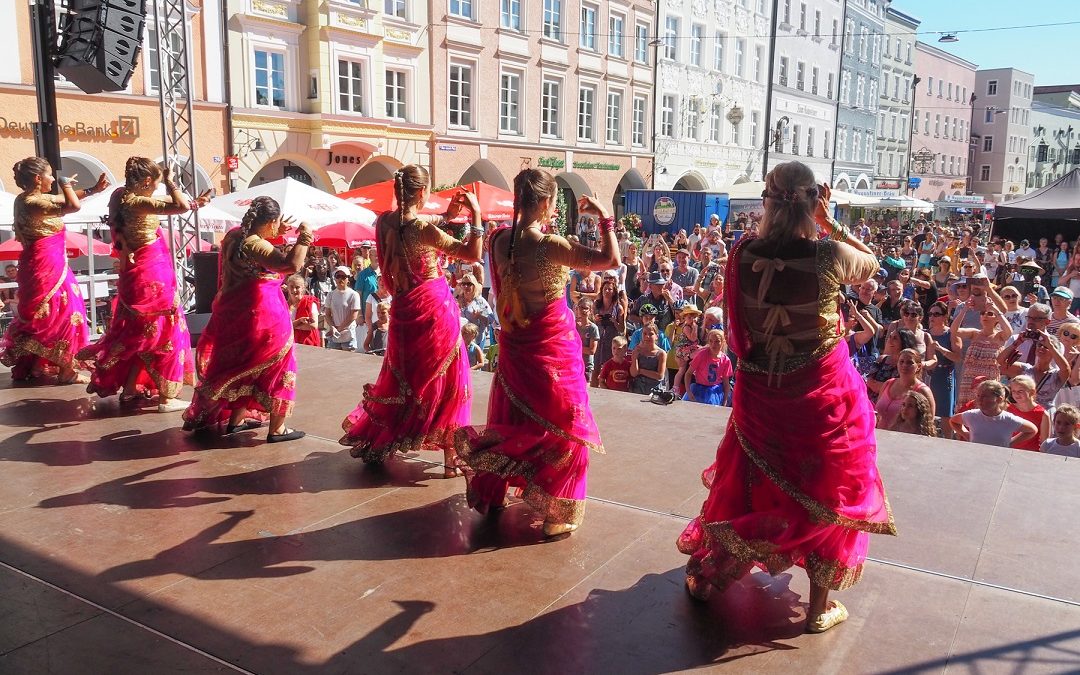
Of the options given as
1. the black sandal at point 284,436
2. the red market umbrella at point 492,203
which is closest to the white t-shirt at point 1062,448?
the black sandal at point 284,436

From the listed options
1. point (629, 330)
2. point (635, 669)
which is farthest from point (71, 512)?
point (629, 330)

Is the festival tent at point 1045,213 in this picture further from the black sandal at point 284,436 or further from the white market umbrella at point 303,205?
the black sandal at point 284,436

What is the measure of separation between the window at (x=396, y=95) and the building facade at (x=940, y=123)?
39.5 m

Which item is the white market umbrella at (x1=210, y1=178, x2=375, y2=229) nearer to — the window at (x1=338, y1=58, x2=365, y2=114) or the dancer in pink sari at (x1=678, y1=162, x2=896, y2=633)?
the window at (x1=338, y1=58, x2=365, y2=114)

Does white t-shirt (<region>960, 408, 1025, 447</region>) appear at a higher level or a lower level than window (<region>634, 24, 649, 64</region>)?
lower

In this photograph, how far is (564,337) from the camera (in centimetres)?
390

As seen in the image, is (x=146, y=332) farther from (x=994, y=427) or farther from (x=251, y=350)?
(x=994, y=427)

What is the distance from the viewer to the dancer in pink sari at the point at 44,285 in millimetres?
6391

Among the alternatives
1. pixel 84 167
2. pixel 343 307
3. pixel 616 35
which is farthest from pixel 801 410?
pixel 616 35

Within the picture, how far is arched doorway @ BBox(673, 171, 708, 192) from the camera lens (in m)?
33.5

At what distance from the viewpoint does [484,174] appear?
83.6 ft

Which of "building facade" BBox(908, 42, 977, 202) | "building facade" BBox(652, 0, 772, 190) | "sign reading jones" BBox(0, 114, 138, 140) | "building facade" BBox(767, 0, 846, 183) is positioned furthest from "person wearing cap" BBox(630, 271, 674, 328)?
"building facade" BBox(908, 42, 977, 202)

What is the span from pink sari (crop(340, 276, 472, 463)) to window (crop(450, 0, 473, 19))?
65.5ft

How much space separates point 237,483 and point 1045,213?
21.4 m
